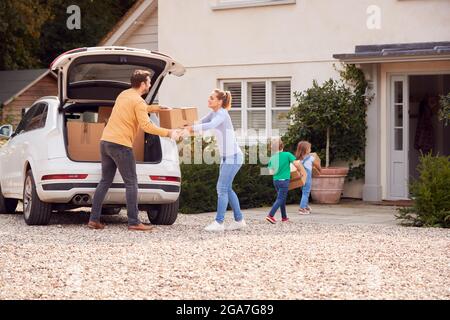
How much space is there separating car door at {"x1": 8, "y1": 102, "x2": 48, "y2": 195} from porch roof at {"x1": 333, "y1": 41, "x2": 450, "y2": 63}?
6000mm

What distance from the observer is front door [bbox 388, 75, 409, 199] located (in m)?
17.9

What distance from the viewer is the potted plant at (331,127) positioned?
1767 centimetres

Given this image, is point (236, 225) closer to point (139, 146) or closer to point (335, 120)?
point (139, 146)

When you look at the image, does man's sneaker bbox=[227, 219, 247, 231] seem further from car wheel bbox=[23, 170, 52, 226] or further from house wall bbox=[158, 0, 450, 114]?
house wall bbox=[158, 0, 450, 114]

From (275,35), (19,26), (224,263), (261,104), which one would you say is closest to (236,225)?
(224,263)

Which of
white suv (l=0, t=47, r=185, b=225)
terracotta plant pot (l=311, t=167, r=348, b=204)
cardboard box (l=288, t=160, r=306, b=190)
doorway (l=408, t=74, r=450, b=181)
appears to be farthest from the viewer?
doorway (l=408, t=74, r=450, b=181)

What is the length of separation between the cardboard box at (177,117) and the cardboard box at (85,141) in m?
0.99

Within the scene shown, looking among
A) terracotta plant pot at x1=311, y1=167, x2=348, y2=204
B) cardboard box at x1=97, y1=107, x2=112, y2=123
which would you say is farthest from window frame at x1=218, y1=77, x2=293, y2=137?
cardboard box at x1=97, y1=107, x2=112, y2=123

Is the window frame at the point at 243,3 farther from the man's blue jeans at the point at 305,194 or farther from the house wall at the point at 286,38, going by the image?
the man's blue jeans at the point at 305,194

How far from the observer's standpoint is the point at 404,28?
58.1ft

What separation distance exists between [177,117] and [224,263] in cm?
364

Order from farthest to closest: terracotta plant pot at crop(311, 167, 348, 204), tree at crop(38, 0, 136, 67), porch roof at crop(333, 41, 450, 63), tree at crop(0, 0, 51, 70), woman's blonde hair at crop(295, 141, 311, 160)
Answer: tree at crop(38, 0, 136, 67) → tree at crop(0, 0, 51, 70) → terracotta plant pot at crop(311, 167, 348, 204) → porch roof at crop(333, 41, 450, 63) → woman's blonde hair at crop(295, 141, 311, 160)
